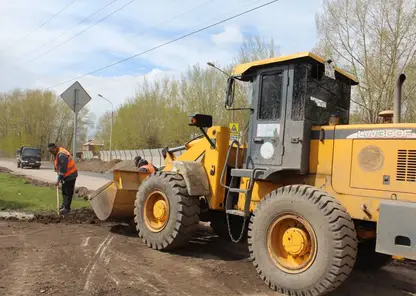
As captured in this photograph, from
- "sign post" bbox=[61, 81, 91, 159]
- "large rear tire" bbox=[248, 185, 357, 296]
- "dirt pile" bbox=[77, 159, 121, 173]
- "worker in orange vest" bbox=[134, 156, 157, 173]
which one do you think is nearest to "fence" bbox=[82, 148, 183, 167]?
"dirt pile" bbox=[77, 159, 121, 173]

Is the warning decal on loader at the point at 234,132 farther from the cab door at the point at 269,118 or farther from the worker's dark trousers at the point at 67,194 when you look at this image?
the worker's dark trousers at the point at 67,194

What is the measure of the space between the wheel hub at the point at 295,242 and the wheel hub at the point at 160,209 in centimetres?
220

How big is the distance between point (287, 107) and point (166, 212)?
242cm

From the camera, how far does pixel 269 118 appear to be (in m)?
5.53

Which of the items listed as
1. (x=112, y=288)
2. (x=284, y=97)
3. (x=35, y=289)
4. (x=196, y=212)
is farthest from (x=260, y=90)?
(x=35, y=289)

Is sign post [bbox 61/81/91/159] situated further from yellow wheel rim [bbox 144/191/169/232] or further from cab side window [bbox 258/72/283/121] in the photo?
cab side window [bbox 258/72/283/121]

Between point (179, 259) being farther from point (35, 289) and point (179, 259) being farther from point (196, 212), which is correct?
point (35, 289)

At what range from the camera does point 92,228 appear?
7688mm

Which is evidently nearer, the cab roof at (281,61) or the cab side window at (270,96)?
the cab roof at (281,61)

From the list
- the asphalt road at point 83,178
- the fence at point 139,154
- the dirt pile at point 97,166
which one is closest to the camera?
the asphalt road at point 83,178

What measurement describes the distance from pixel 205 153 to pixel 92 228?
2.82m

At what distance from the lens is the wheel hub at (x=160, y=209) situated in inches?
250

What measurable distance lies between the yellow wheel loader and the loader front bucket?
0.76 meters

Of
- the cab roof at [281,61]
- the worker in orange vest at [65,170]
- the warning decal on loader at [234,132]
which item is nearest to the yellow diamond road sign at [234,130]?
the warning decal on loader at [234,132]
